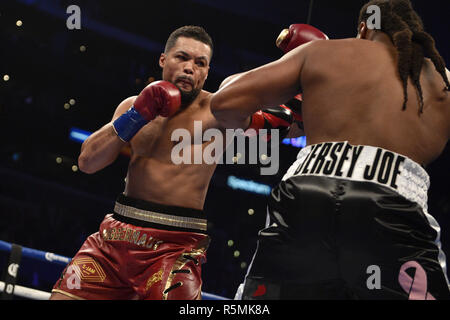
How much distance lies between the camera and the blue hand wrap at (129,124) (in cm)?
210

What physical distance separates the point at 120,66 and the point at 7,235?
2992mm

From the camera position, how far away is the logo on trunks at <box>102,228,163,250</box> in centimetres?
200

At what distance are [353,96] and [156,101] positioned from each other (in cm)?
98

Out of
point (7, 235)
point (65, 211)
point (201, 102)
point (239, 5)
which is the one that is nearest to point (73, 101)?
point (65, 211)

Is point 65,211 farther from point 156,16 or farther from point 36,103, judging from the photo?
point 156,16

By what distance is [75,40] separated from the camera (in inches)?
310

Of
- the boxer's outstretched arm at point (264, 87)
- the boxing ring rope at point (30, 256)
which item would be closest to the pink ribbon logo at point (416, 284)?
the boxer's outstretched arm at point (264, 87)

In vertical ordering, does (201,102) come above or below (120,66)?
below

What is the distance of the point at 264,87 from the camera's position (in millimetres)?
1377

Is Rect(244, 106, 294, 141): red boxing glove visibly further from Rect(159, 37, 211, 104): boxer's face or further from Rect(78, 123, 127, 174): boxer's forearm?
Rect(78, 123, 127, 174): boxer's forearm

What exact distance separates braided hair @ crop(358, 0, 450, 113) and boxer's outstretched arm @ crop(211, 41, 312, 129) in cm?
23

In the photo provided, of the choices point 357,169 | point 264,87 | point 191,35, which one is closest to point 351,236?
point 357,169

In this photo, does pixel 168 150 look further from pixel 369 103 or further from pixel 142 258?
pixel 369 103

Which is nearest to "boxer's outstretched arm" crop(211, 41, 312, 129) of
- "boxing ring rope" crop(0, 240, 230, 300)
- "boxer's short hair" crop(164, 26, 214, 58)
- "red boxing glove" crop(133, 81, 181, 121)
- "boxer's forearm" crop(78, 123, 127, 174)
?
"red boxing glove" crop(133, 81, 181, 121)
